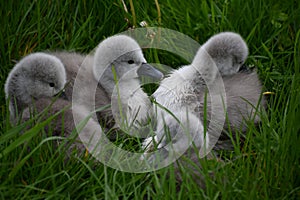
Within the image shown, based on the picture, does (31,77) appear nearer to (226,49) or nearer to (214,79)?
(214,79)

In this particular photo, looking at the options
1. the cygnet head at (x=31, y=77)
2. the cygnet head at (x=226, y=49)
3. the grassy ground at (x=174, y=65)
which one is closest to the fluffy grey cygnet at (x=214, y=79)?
the cygnet head at (x=226, y=49)

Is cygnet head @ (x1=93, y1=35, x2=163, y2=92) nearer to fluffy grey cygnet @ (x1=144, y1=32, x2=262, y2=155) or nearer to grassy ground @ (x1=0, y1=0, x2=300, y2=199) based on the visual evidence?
fluffy grey cygnet @ (x1=144, y1=32, x2=262, y2=155)

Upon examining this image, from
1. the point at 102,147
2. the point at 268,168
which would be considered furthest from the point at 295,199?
the point at 102,147

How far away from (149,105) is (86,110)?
53 cm

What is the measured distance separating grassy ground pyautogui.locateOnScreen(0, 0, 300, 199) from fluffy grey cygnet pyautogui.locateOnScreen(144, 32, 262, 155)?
0.14 m

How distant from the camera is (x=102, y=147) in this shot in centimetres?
323

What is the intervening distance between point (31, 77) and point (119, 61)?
590 millimetres

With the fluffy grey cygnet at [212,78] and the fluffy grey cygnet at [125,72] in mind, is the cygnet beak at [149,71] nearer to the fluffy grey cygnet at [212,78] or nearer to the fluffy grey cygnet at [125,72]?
the fluffy grey cygnet at [125,72]

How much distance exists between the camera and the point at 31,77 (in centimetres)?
384

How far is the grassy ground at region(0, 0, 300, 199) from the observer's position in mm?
2855

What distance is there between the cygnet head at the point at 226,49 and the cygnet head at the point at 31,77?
98cm

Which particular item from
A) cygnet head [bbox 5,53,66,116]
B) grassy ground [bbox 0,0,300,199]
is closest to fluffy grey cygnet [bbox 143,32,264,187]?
grassy ground [bbox 0,0,300,199]

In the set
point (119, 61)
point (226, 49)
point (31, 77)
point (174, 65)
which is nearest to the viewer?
point (31, 77)

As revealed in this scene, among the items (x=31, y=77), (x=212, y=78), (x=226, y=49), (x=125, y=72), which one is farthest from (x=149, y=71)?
(x=31, y=77)
